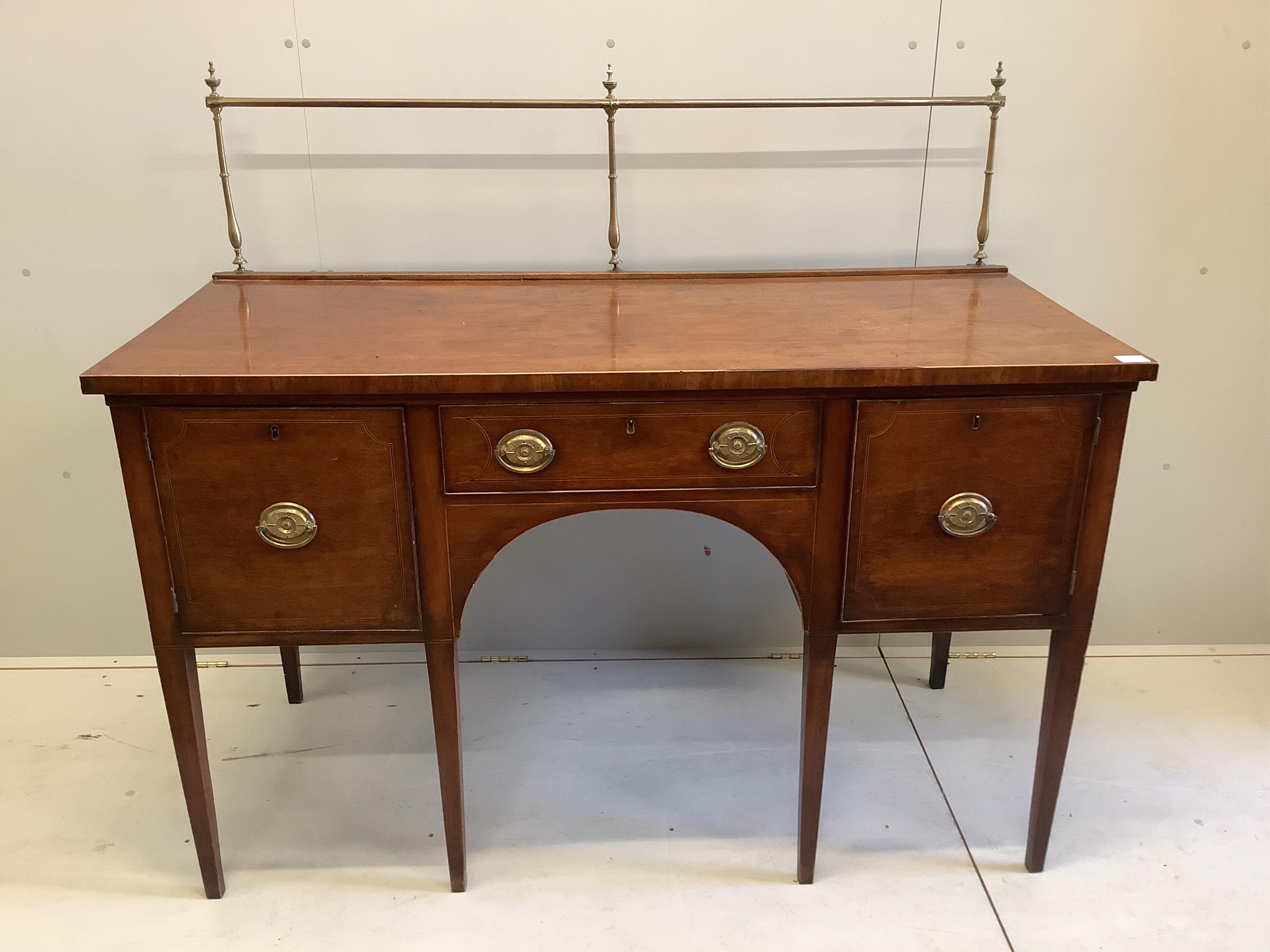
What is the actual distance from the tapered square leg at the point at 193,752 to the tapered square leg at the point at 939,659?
1.36 metres

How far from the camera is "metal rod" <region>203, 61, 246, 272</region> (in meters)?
1.68

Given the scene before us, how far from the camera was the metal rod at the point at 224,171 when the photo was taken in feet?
5.53

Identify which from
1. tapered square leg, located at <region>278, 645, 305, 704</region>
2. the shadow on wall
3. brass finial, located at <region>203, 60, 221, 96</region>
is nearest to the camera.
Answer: brass finial, located at <region>203, 60, 221, 96</region>

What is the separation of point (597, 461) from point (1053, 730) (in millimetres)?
821

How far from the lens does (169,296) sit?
6.19ft

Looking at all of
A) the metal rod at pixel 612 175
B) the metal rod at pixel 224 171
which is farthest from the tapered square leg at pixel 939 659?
the metal rod at pixel 224 171

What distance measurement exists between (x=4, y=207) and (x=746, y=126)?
1.35 m

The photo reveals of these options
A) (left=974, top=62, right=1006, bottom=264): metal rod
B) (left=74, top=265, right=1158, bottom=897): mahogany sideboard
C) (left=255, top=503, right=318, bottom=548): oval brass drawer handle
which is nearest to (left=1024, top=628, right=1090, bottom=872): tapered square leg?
(left=74, top=265, right=1158, bottom=897): mahogany sideboard

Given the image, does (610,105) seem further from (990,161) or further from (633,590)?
(633,590)

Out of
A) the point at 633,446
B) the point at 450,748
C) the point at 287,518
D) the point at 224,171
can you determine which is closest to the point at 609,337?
the point at 633,446

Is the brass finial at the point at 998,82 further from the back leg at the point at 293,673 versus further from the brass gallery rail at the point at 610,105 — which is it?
the back leg at the point at 293,673

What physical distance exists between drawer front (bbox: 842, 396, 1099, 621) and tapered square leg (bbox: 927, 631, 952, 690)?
0.62 meters

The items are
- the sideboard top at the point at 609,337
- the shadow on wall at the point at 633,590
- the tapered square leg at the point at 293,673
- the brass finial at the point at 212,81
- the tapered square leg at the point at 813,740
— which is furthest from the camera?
the shadow on wall at the point at 633,590

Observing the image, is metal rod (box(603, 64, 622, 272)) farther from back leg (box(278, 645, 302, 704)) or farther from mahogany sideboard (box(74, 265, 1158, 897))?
back leg (box(278, 645, 302, 704))
